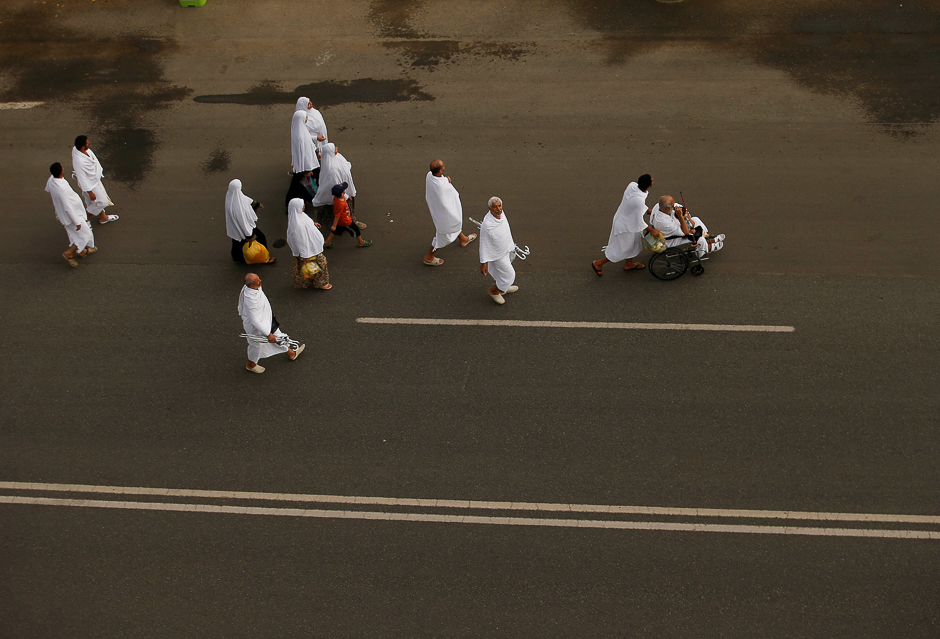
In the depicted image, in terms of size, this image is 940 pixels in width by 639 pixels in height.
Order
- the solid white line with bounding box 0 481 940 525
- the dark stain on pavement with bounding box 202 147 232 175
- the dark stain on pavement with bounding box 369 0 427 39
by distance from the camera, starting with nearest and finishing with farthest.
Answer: the solid white line with bounding box 0 481 940 525 → the dark stain on pavement with bounding box 202 147 232 175 → the dark stain on pavement with bounding box 369 0 427 39

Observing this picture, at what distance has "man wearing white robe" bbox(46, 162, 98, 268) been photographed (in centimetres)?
879

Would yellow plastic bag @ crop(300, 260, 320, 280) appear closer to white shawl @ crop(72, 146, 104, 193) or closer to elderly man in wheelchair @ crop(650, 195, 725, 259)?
white shawl @ crop(72, 146, 104, 193)

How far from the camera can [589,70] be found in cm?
1216

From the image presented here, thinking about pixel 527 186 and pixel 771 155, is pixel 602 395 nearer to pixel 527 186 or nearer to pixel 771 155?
pixel 527 186

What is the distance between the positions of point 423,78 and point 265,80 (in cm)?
310

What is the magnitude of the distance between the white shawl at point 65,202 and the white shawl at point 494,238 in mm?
5838

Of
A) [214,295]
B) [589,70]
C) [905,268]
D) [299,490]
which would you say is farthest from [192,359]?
[905,268]

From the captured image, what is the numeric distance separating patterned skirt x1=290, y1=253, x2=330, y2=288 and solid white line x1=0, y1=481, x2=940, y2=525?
3048 millimetres

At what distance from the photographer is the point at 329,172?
9297mm

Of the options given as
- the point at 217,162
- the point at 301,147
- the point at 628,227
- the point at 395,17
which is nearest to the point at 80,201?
the point at 217,162

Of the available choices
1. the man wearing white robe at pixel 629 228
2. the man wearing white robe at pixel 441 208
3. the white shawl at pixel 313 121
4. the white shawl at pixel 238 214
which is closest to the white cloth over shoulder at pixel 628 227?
the man wearing white robe at pixel 629 228

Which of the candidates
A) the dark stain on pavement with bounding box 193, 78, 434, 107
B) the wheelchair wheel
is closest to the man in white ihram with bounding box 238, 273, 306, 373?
the wheelchair wheel

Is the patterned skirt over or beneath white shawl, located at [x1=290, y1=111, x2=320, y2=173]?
beneath

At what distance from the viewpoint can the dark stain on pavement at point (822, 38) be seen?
11133 mm
